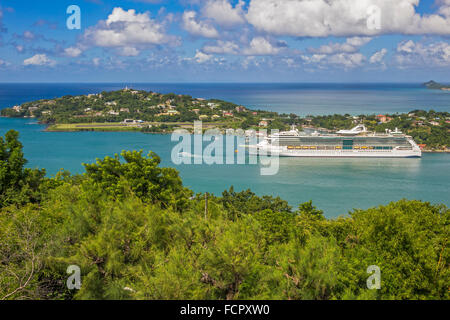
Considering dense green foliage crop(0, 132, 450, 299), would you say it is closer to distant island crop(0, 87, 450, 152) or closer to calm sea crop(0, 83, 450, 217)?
calm sea crop(0, 83, 450, 217)

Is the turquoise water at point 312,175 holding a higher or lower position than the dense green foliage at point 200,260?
lower

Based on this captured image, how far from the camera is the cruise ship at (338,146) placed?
73.6ft

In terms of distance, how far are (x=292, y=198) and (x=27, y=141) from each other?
1986 cm

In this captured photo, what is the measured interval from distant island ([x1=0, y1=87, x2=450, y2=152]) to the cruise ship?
277 centimetres

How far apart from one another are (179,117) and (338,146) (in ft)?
55.7

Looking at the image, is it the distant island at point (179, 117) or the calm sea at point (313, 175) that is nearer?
the calm sea at point (313, 175)

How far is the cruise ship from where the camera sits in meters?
22.4

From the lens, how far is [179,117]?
35.1 meters

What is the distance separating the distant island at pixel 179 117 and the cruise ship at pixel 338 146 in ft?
9.10
